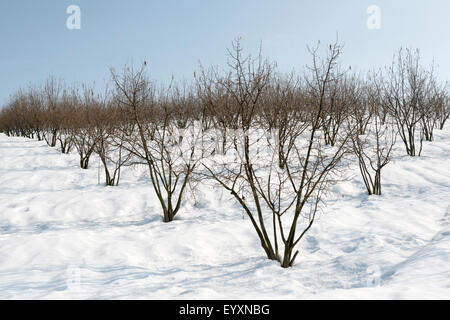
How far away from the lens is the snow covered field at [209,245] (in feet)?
11.6

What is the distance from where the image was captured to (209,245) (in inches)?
213

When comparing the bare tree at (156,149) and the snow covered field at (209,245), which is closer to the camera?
the snow covered field at (209,245)

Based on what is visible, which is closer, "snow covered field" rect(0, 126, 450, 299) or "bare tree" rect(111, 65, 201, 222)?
"snow covered field" rect(0, 126, 450, 299)

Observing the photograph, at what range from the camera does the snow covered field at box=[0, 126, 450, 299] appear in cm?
354

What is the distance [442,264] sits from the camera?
3.69 meters

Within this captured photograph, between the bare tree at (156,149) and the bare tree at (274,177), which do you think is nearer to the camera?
the bare tree at (274,177)

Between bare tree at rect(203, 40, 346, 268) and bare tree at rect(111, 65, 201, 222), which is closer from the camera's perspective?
bare tree at rect(203, 40, 346, 268)

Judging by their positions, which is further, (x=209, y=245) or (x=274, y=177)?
(x=274, y=177)
